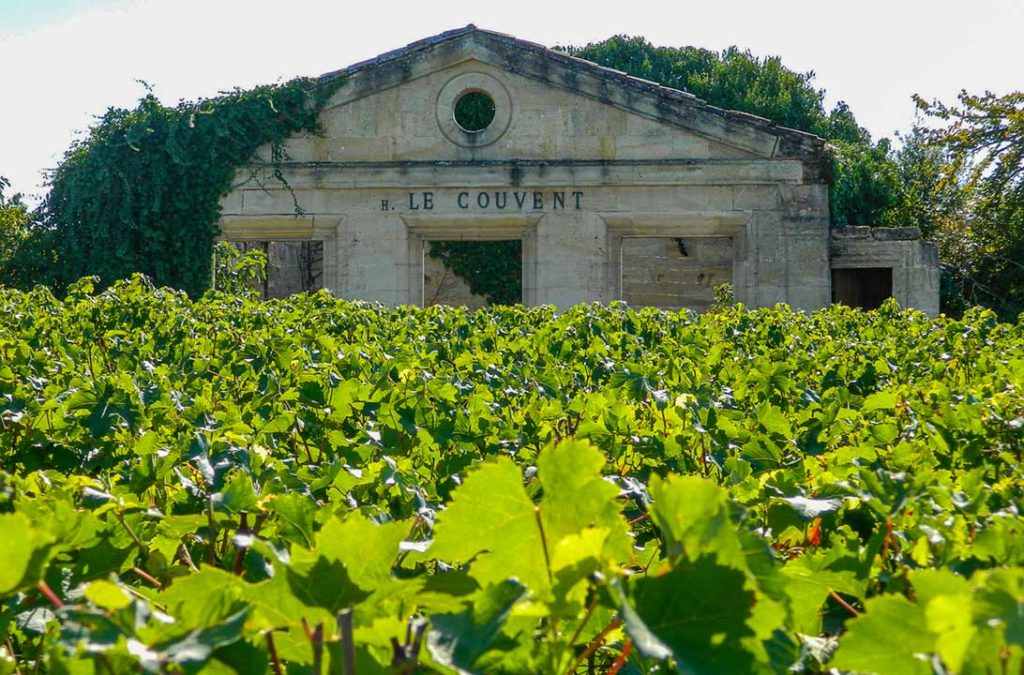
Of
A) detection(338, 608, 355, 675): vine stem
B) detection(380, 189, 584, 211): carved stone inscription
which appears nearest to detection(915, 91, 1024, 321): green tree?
detection(380, 189, 584, 211): carved stone inscription

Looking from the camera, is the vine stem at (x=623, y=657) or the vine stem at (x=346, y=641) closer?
the vine stem at (x=346, y=641)

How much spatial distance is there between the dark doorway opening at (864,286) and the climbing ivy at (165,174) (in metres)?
8.24

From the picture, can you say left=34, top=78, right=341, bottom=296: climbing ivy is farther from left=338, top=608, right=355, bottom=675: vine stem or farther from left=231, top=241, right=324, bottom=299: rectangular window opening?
left=338, top=608, right=355, bottom=675: vine stem

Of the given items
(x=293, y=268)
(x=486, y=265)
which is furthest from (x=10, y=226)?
(x=486, y=265)

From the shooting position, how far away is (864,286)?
17.8 metres

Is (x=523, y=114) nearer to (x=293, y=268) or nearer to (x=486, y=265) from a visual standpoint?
(x=486, y=265)

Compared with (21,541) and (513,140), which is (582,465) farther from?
(513,140)

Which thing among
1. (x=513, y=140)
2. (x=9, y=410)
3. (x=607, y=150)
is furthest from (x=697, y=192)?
(x=9, y=410)

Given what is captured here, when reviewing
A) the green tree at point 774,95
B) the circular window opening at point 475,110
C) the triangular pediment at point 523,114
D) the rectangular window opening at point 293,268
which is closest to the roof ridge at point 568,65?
the triangular pediment at point 523,114

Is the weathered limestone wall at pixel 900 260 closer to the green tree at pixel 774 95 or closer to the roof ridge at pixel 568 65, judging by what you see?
the roof ridge at pixel 568 65

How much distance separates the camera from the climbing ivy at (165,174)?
15.0m

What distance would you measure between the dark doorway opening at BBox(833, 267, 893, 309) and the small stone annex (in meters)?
1.97

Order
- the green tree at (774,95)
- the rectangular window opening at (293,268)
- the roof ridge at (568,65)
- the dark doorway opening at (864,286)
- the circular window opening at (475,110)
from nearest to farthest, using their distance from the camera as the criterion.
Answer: the roof ridge at (568,65)
the dark doorway opening at (864,286)
the circular window opening at (475,110)
the green tree at (774,95)
the rectangular window opening at (293,268)

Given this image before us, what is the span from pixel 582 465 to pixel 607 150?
47.2 ft
